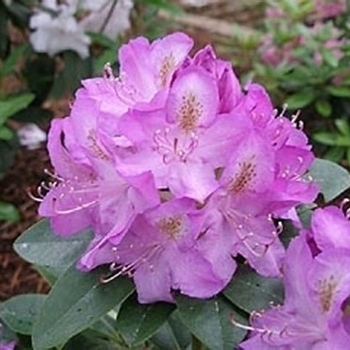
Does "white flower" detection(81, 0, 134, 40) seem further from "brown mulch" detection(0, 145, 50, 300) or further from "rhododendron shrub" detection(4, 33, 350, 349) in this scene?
"rhododendron shrub" detection(4, 33, 350, 349)

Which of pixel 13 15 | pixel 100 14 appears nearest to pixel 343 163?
pixel 100 14

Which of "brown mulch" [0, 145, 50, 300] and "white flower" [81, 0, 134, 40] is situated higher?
"white flower" [81, 0, 134, 40]

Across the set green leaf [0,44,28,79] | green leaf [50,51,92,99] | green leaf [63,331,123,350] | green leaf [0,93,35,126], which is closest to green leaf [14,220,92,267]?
green leaf [63,331,123,350]

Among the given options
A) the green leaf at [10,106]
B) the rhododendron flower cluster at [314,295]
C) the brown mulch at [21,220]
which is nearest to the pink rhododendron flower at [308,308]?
the rhododendron flower cluster at [314,295]

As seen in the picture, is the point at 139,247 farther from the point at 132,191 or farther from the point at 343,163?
the point at 343,163

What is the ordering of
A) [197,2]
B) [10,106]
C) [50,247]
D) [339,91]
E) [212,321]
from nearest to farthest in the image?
[212,321] < [50,247] < [10,106] < [339,91] < [197,2]

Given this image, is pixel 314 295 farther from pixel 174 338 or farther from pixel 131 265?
pixel 174 338

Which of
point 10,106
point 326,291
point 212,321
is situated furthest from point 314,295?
point 10,106
